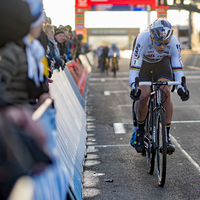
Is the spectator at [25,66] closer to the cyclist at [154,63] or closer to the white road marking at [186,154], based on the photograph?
the cyclist at [154,63]

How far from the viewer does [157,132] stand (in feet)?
18.0

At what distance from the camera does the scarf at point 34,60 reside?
2650 millimetres

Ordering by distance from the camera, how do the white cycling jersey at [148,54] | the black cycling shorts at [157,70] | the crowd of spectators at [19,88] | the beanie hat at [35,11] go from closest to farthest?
the crowd of spectators at [19,88] → the beanie hat at [35,11] → the white cycling jersey at [148,54] → the black cycling shorts at [157,70]

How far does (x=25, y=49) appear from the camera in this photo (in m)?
2.67

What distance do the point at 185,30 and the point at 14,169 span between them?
170 feet

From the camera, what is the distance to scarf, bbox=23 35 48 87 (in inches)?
104

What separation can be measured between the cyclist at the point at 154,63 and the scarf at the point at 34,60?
302 centimetres

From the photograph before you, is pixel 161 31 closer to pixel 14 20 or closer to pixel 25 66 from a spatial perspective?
pixel 25 66

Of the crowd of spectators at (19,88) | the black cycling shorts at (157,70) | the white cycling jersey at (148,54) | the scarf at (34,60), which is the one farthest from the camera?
the black cycling shorts at (157,70)

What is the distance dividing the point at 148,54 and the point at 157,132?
115 cm

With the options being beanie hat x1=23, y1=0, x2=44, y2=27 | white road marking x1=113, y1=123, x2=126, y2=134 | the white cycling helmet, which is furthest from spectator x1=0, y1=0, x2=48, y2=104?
white road marking x1=113, y1=123, x2=126, y2=134

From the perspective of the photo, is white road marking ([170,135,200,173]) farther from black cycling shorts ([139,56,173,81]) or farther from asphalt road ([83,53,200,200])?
black cycling shorts ([139,56,173,81])

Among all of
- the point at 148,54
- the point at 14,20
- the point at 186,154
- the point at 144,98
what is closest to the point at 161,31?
the point at 148,54

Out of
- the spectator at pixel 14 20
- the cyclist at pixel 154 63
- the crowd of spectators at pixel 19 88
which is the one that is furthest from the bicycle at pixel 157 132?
the spectator at pixel 14 20
